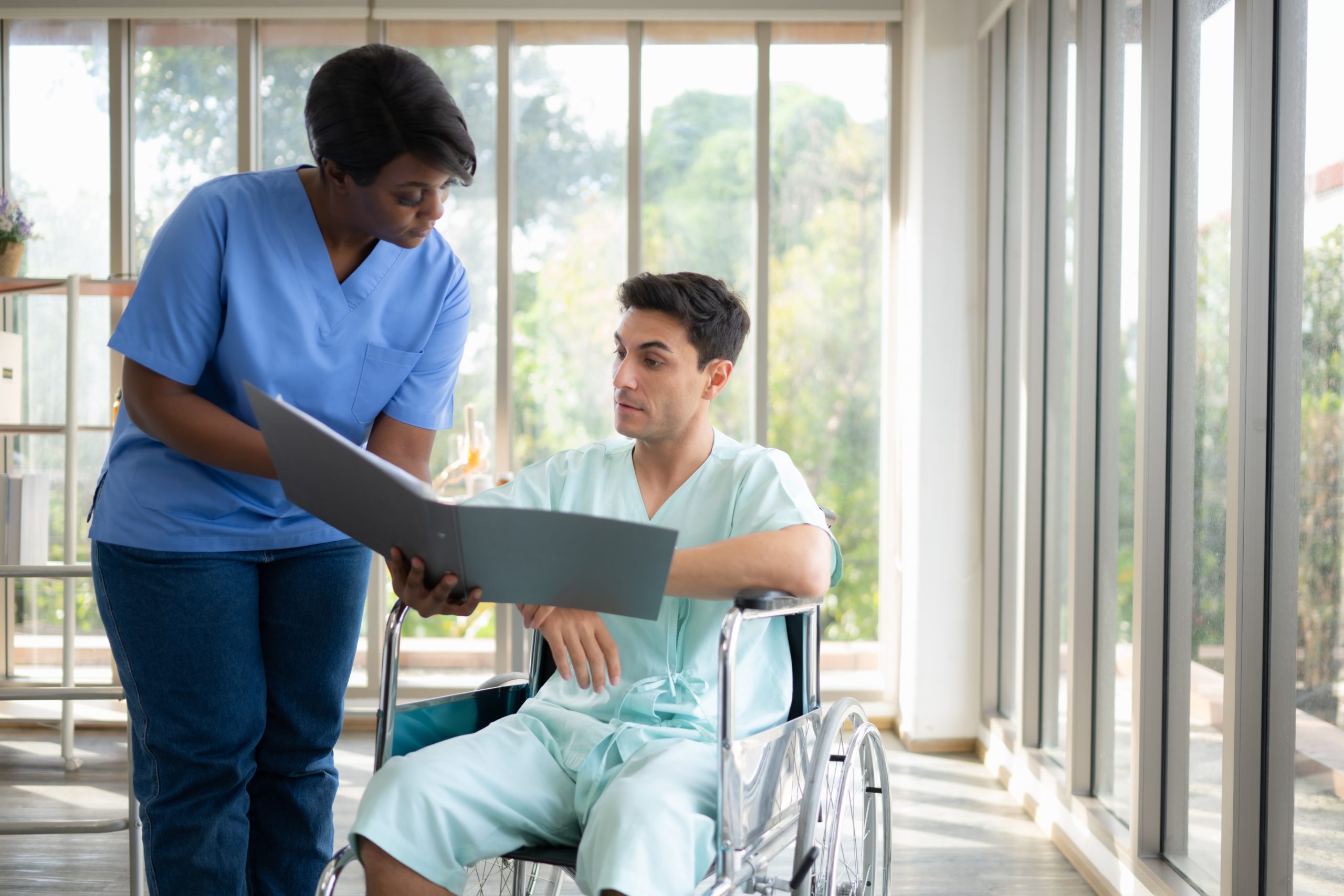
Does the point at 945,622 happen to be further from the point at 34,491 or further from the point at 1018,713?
the point at 34,491

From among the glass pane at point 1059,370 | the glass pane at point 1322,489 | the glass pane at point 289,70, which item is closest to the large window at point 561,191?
the glass pane at point 289,70

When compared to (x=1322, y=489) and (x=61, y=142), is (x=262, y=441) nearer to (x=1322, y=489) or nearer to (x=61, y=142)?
(x=1322, y=489)

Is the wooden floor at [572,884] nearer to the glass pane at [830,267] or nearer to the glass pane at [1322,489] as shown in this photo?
the glass pane at [1322,489]

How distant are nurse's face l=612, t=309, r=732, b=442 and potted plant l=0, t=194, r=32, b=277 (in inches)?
91.0

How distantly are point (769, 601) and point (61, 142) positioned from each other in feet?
10.9

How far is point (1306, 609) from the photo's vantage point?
62.1 inches

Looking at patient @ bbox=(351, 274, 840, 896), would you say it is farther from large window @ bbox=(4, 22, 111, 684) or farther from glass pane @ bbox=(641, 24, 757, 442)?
large window @ bbox=(4, 22, 111, 684)

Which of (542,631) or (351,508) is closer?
(351,508)

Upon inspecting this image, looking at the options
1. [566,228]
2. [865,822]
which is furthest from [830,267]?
[865,822]

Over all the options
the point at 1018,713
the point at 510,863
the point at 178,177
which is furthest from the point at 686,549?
the point at 178,177

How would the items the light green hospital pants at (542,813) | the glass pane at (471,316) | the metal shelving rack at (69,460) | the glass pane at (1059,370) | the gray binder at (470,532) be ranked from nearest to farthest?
the gray binder at (470,532) → the light green hospital pants at (542,813) → the metal shelving rack at (69,460) → the glass pane at (1059,370) → the glass pane at (471,316)

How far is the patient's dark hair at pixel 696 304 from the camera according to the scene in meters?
1.53

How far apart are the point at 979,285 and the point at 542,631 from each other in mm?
2218

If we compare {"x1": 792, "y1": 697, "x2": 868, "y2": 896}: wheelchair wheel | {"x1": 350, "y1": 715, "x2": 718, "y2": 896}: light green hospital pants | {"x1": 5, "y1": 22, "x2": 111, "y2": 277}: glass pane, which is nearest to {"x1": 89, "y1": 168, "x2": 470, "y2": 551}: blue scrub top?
{"x1": 350, "y1": 715, "x2": 718, "y2": 896}: light green hospital pants
